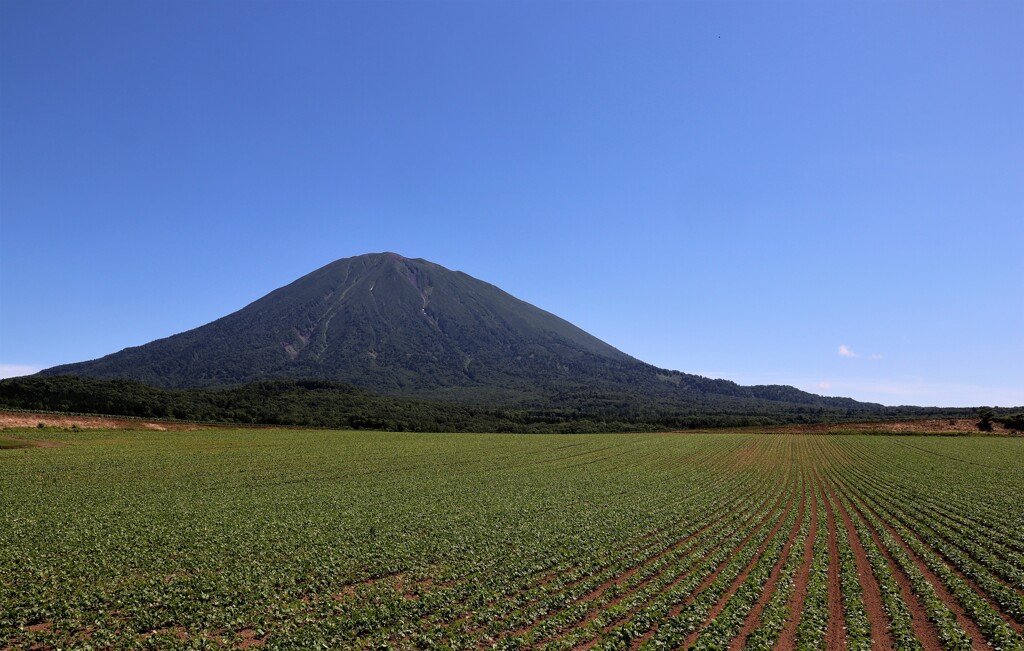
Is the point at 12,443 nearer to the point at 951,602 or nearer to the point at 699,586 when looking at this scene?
the point at 699,586

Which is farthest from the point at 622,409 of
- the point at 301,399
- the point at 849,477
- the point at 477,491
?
the point at 477,491

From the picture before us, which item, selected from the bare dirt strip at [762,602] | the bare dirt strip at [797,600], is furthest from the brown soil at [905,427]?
the bare dirt strip at [762,602]

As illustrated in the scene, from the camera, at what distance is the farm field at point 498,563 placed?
12758 millimetres

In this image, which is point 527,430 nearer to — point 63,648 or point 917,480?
point 917,480

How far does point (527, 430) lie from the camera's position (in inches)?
5531

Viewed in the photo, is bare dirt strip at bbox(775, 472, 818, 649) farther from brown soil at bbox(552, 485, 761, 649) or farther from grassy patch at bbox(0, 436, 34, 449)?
grassy patch at bbox(0, 436, 34, 449)

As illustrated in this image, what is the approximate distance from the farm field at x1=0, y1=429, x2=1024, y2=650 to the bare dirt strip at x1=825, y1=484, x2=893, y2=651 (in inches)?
3.7

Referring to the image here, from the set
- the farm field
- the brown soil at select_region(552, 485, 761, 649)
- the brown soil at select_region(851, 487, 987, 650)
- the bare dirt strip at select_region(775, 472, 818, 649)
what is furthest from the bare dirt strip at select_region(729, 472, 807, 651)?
the brown soil at select_region(851, 487, 987, 650)

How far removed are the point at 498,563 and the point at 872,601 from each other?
36.8 ft

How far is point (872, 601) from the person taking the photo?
15.5m

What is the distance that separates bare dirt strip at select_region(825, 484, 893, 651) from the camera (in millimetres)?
12820

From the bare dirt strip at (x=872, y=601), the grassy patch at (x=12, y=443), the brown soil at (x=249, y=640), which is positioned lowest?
the bare dirt strip at (x=872, y=601)

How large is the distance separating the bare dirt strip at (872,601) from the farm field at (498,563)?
94 millimetres

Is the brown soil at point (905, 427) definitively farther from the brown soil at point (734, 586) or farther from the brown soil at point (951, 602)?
the brown soil at point (951, 602)
